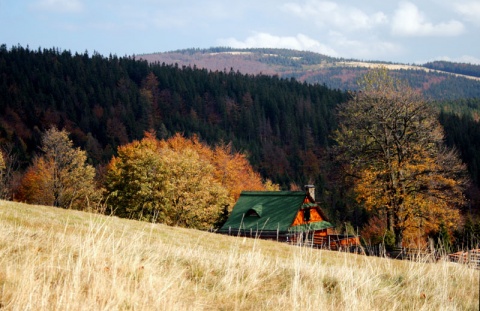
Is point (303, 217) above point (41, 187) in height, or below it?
above

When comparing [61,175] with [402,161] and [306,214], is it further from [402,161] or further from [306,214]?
[402,161]

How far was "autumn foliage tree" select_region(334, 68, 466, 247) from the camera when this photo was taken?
2853 centimetres

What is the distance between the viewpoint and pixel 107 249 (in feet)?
20.5

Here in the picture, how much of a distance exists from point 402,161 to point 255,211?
1824cm

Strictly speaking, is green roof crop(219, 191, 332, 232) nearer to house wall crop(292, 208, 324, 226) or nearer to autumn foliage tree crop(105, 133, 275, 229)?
house wall crop(292, 208, 324, 226)

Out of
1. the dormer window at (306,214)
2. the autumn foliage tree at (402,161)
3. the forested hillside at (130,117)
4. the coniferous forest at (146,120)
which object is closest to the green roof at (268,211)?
the dormer window at (306,214)

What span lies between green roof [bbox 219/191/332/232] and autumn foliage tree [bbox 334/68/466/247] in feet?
41.5

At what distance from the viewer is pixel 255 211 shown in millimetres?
44219

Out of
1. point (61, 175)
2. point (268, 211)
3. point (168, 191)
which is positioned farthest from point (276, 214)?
point (61, 175)

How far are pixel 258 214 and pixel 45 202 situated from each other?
27.8 m

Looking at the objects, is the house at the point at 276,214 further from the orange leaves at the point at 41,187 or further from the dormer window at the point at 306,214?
the orange leaves at the point at 41,187

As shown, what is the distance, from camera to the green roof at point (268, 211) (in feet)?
138

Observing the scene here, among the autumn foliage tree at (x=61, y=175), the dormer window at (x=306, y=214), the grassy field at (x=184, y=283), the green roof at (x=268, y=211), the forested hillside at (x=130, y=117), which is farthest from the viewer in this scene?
the forested hillside at (x=130, y=117)

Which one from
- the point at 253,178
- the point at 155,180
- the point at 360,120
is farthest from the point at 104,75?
the point at 360,120
